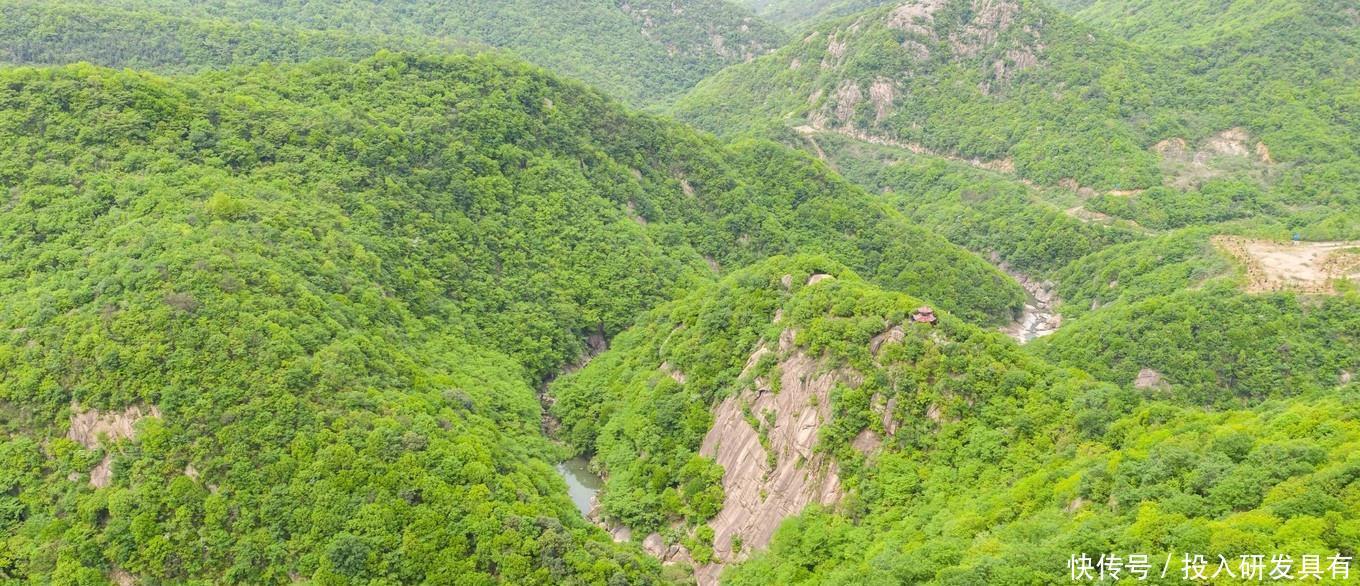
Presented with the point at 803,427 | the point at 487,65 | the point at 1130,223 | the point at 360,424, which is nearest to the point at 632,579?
the point at 803,427

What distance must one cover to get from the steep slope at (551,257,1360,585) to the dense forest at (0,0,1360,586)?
325 mm

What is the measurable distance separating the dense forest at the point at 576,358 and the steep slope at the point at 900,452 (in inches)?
12.8

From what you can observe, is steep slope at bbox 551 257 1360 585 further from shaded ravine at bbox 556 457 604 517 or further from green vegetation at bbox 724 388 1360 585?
shaded ravine at bbox 556 457 604 517

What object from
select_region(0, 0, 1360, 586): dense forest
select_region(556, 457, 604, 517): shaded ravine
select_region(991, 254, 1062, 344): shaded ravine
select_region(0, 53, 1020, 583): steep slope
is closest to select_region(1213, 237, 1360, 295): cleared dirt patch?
select_region(0, 0, 1360, 586): dense forest

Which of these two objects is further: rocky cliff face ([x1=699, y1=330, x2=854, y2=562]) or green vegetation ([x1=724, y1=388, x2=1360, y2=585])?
rocky cliff face ([x1=699, y1=330, x2=854, y2=562])

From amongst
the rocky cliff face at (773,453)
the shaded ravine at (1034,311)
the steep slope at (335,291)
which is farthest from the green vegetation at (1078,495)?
the shaded ravine at (1034,311)

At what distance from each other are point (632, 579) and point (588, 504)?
22.3 metres

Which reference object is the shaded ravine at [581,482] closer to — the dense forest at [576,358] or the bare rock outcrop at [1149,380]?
the dense forest at [576,358]

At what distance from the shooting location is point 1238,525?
152 feet

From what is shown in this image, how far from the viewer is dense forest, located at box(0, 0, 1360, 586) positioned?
2621 inches

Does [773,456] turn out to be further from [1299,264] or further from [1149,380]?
[1299,264]

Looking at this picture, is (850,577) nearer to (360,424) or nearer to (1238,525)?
(1238,525)

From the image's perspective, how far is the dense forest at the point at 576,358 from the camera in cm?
6656

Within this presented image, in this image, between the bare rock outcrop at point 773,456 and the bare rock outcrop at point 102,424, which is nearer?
the bare rock outcrop at point 102,424
